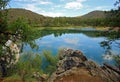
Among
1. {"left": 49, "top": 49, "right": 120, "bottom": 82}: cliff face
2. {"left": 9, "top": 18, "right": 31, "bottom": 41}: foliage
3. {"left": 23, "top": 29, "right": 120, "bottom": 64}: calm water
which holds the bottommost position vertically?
{"left": 23, "top": 29, "right": 120, "bottom": 64}: calm water

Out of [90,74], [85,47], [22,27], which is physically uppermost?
[22,27]

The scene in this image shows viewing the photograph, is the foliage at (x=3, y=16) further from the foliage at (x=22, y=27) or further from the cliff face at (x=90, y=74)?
the cliff face at (x=90, y=74)

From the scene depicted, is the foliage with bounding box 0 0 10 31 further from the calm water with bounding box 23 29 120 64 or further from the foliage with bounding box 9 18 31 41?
the calm water with bounding box 23 29 120 64

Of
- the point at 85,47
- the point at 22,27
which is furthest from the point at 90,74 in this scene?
the point at 85,47

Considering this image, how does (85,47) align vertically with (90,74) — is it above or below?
below

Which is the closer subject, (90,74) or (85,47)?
(90,74)

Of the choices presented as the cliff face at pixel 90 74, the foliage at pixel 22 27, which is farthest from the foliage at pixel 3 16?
the cliff face at pixel 90 74

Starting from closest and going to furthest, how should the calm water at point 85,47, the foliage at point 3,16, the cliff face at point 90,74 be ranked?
the foliage at point 3,16
the cliff face at point 90,74
the calm water at point 85,47

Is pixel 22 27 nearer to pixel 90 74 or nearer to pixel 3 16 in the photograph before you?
pixel 3 16

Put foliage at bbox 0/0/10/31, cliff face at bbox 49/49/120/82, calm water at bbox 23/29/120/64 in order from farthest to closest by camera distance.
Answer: calm water at bbox 23/29/120/64
cliff face at bbox 49/49/120/82
foliage at bbox 0/0/10/31

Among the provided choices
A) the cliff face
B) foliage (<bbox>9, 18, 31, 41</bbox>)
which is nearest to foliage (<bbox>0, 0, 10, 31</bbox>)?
foliage (<bbox>9, 18, 31, 41</bbox>)

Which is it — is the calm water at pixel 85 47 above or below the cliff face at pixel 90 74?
below

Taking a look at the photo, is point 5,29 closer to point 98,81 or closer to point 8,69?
point 98,81

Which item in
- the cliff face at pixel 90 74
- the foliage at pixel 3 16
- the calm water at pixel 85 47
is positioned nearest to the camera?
the foliage at pixel 3 16
